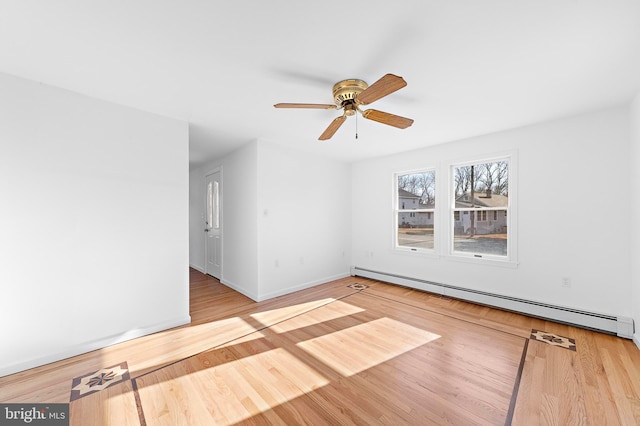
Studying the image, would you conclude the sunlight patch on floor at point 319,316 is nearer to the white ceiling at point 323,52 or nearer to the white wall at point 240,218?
the white wall at point 240,218

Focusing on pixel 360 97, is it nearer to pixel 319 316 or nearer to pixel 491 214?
pixel 319 316

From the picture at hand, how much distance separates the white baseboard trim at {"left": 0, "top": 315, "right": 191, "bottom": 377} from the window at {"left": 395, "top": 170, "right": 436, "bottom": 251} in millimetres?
3787

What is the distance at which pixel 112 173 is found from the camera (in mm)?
2633

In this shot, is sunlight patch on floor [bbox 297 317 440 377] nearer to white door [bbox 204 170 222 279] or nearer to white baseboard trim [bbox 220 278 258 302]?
Answer: white baseboard trim [bbox 220 278 258 302]

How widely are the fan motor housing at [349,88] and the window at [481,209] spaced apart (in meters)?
2.74

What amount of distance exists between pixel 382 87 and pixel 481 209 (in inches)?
121

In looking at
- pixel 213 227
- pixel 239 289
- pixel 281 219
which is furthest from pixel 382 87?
pixel 213 227

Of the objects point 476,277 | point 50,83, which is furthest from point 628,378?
point 50,83

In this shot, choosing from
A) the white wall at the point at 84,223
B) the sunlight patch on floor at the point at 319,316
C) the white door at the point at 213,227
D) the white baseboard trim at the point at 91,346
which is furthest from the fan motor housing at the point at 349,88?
the white door at the point at 213,227

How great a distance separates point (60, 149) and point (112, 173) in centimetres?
42

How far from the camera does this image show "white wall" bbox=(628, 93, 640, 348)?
254cm

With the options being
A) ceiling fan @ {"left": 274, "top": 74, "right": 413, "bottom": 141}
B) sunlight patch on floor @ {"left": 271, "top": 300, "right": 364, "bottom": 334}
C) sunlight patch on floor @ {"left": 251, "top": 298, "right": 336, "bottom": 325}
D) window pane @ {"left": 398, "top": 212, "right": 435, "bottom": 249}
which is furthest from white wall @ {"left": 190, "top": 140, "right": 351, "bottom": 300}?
ceiling fan @ {"left": 274, "top": 74, "right": 413, "bottom": 141}

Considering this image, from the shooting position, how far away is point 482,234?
155 inches

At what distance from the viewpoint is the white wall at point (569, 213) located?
286cm
